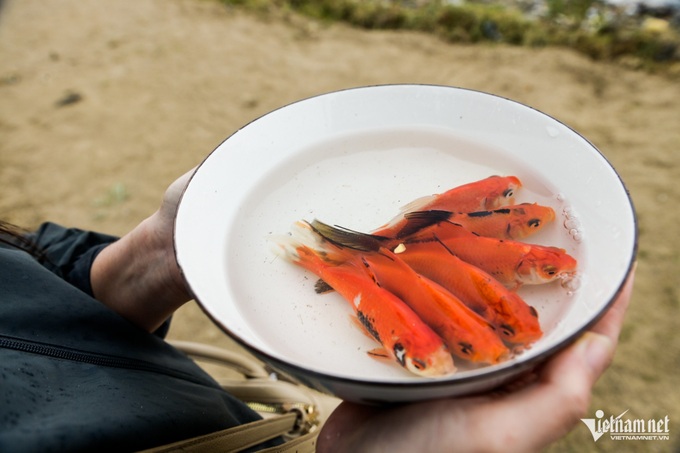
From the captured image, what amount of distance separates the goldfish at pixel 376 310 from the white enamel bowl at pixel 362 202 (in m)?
0.02

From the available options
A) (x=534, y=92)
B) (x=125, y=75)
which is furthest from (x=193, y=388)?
(x=125, y=75)

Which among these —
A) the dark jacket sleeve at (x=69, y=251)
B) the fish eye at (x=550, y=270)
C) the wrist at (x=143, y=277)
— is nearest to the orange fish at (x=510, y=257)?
the fish eye at (x=550, y=270)

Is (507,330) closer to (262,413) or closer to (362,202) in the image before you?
(362,202)

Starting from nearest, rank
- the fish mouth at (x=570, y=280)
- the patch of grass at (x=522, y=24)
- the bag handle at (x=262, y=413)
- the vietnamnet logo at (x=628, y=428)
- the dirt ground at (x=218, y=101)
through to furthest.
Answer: the fish mouth at (x=570, y=280), the bag handle at (x=262, y=413), the vietnamnet logo at (x=628, y=428), the dirt ground at (x=218, y=101), the patch of grass at (x=522, y=24)

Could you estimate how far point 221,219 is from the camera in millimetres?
864

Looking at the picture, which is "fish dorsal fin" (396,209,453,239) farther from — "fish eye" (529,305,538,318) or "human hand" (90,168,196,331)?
"human hand" (90,168,196,331)

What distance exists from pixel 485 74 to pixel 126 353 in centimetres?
248

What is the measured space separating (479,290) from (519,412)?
17 cm

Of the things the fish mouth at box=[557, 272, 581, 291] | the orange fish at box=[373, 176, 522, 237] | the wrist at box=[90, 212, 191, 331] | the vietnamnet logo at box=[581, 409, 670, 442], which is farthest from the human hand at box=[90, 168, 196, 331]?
the vietnamnet logo at box=[581, 409, 670, 442]

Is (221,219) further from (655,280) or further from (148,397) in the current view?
(655,280)

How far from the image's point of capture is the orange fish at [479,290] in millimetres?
687

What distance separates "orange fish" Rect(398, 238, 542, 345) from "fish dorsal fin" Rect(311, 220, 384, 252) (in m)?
0.04

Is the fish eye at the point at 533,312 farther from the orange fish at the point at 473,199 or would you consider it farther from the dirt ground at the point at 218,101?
the dirt ground at the point at 218,101

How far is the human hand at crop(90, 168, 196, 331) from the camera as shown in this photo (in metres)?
1.07
